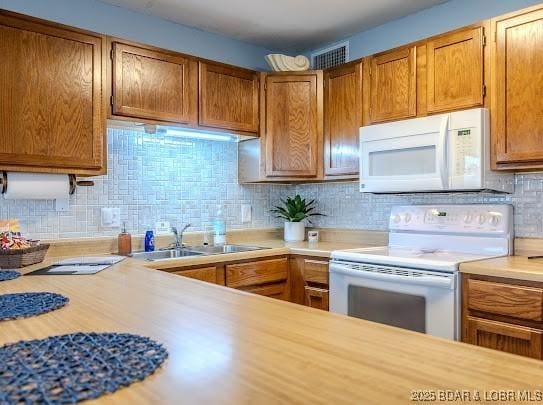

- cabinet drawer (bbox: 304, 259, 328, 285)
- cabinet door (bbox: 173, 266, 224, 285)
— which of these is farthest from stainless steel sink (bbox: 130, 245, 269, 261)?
cabinet drawer (bbox: 304, 259, 328, 285)

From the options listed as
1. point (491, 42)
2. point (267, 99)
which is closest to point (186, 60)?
point (267, 99)

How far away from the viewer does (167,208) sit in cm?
304

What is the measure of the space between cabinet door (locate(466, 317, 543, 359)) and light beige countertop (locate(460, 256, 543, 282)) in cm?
22

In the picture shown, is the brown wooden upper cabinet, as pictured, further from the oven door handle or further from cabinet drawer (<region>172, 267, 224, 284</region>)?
the oven door handle

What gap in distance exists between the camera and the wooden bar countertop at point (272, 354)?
655 mm

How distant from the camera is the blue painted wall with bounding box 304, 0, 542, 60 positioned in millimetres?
2621

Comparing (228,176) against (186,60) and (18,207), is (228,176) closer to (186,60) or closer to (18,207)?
(186,60)

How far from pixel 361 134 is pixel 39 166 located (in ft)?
6.08

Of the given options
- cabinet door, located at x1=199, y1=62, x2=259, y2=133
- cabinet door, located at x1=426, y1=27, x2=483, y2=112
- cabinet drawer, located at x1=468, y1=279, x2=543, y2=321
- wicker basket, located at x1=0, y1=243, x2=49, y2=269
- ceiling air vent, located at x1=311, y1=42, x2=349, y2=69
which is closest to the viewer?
cabinet drawer, located at x1=468, y1=279, x2=543, y2=321

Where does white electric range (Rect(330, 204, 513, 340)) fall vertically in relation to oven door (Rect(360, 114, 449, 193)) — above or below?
below

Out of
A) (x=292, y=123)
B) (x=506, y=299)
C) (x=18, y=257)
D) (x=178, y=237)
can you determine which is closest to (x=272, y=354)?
(x=506, y=299)

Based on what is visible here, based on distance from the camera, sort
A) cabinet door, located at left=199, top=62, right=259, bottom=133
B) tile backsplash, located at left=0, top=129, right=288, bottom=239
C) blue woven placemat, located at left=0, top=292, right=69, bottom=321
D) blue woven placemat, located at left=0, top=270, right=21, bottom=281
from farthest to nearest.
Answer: cabinet door, located at left=199, top=62, right=259, bottom=133
tile backsplash, located at left=0, top=129, right=288, bottom=239
blue woven placemat, located at left=0, top=270, right=21, bottom=281
blue woven placemat, located at left=0, top=292, right=69, bottom=321

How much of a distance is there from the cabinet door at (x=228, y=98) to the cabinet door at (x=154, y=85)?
8 cm

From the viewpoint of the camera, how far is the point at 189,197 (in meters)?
3.16
